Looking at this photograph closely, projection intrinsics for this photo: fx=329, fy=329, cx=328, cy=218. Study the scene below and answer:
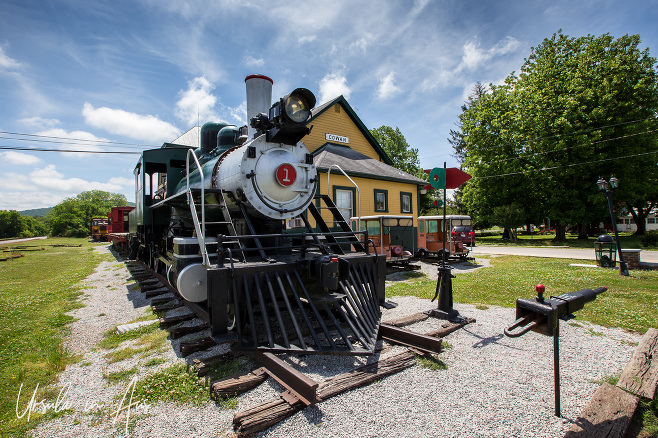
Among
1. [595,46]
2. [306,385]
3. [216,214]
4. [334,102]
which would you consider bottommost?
[306,385]

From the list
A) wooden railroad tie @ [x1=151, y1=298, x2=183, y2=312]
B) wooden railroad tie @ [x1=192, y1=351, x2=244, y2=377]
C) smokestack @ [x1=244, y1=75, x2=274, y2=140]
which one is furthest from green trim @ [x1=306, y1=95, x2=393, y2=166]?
wooden railroad tie @ [x1=192, y1=351, x2=244, y2=377]

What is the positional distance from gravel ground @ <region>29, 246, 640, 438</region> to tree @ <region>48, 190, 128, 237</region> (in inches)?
2876

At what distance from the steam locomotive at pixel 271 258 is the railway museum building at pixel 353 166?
26.2ft

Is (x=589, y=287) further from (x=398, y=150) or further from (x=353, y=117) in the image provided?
(x=398, y=150)

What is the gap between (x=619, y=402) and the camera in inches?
111

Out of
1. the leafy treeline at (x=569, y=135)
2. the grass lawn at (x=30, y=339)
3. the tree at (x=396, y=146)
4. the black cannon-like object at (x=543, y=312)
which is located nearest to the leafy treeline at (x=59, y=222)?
the tree at (x=396, y=146)

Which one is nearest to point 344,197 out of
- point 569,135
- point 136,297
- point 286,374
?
point 136,297

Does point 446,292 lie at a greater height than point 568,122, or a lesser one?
lesser

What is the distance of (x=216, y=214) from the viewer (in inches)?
242

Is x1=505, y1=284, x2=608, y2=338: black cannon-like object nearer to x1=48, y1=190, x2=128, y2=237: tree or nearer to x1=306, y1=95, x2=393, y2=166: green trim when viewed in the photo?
x1=306, y1=95, x2=393, y2=166: green trim

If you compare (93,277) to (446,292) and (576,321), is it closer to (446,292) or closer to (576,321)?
(446,292)

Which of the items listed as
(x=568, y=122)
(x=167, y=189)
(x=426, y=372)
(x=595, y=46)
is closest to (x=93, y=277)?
(x=167, y=189)

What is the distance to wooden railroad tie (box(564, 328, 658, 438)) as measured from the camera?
250cm

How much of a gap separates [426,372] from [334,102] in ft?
52.5
